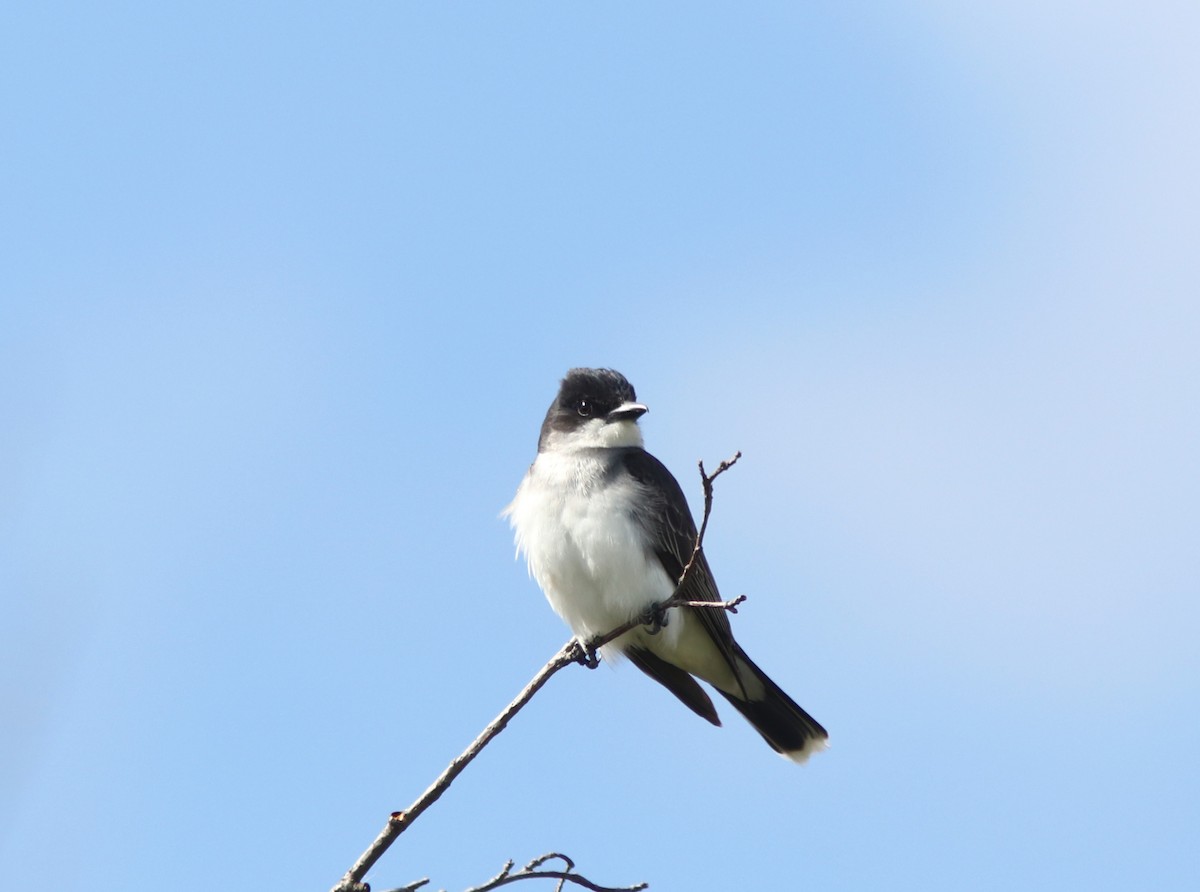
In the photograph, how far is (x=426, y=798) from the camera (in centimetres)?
416

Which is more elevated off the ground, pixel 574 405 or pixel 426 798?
pixel 574 405

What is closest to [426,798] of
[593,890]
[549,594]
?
[593,890]

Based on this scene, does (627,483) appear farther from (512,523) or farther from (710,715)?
(710,715)

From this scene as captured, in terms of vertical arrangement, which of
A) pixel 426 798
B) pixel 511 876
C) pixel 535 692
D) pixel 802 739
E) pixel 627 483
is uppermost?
pixel 627 483

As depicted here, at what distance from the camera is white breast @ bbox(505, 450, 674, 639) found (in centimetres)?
736

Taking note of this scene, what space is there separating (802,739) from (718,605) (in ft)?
12.2

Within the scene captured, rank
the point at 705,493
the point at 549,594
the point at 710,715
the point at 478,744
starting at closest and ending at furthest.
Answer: the point at 478,744
the point at 705,493
the point at 549,594
the point at 710,715

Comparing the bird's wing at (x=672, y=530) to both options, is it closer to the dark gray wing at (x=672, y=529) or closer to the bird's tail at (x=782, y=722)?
the dark gray wing at (x=672, y=529)

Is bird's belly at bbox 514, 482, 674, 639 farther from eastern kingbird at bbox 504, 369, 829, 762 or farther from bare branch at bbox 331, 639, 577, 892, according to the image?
bare branch at bbox 331, 639, 577, 892

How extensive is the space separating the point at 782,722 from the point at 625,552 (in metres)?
1.81

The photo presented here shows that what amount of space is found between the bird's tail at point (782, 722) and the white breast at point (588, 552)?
1246 millimetres

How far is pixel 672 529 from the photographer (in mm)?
7691

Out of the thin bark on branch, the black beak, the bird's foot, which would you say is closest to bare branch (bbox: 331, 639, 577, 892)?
the thin bark on branch

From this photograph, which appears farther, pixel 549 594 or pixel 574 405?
pixel 574 405
